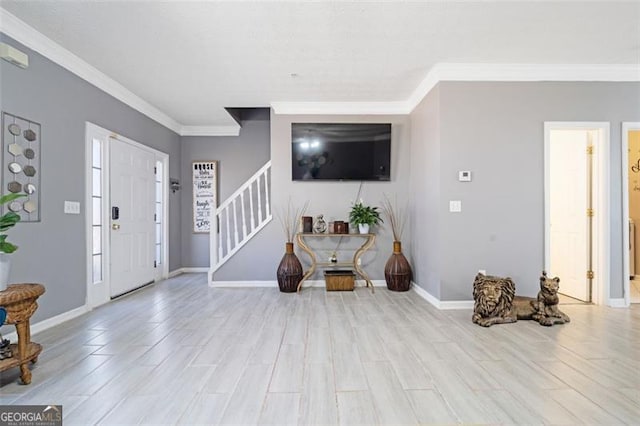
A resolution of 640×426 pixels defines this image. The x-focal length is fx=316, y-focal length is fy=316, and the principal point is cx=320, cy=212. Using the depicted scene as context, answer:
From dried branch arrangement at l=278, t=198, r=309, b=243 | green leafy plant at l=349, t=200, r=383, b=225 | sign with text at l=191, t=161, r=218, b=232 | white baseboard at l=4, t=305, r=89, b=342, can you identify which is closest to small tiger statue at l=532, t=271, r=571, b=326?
green leafy plant at l=349, t=200, r=383, b=225

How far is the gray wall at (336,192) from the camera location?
4.81 meters

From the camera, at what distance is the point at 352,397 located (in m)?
1.86

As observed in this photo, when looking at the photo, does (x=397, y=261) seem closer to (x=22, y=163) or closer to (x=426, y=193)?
(x=426, y=193)

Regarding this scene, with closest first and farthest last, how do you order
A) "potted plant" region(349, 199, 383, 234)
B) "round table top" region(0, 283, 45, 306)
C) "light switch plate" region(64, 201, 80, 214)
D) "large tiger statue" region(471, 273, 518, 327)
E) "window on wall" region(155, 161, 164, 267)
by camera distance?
1. "round table top" region(0, 283, 45, 306)
2. "large tiger statue" region(471, 273, 518, 327)
3. "light switch plate" region(64, 201, 80, 214)
4. "potted plant" region(349, 199, 383, 234)
5. "window on wall" region(155, 161, 164, 267)

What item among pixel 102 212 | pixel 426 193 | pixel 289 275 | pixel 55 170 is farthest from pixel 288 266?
pixel 55 170

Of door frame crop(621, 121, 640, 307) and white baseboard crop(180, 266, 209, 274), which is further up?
door frame crop(621, 121, 640, 307)

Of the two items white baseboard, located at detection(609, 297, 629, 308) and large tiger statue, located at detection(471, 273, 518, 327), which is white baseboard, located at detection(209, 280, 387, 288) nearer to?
large tiger statue, located at detection(471, 273, 518, 327)

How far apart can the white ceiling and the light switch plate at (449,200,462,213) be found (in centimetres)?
155

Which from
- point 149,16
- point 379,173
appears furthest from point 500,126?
point 149,16

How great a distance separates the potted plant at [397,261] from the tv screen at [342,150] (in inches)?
20.8

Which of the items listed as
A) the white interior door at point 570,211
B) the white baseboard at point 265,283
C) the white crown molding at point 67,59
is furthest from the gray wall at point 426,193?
the white crown molding at point 67,59

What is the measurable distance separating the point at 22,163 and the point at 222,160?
3.26 meters

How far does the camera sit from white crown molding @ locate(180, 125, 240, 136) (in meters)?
5.90

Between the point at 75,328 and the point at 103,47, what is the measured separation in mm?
2737
